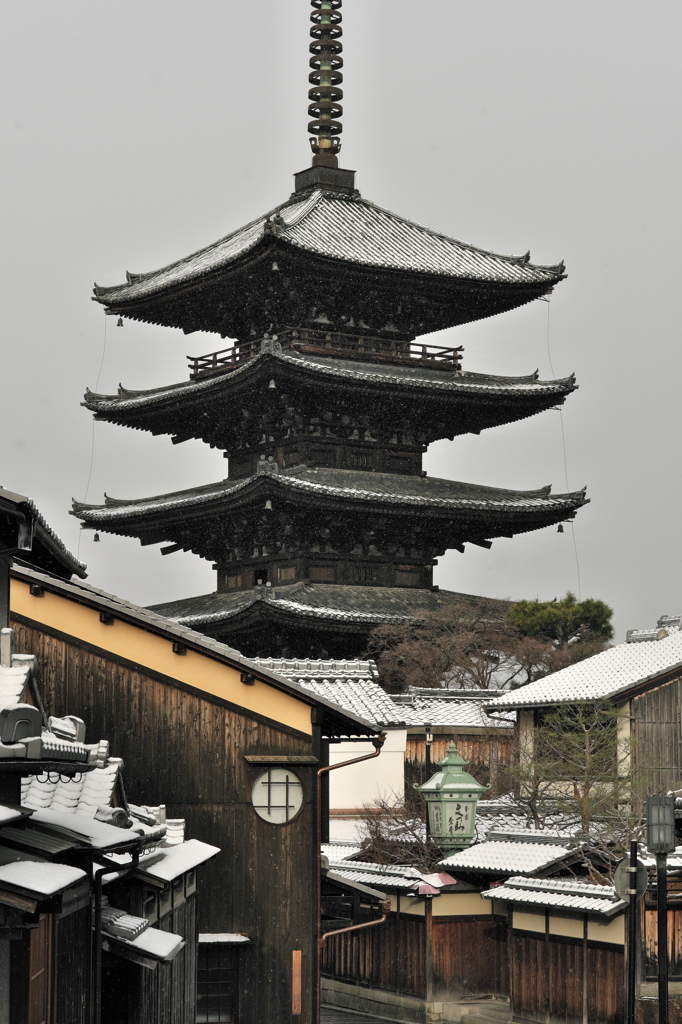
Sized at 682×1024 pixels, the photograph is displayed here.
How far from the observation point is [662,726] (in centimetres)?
3291

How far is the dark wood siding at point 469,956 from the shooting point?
26.0 metres

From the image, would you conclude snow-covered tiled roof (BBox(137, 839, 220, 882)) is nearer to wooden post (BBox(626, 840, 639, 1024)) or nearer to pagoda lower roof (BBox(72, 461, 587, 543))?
wooden post (BBox(626, 840, 639, 1024))

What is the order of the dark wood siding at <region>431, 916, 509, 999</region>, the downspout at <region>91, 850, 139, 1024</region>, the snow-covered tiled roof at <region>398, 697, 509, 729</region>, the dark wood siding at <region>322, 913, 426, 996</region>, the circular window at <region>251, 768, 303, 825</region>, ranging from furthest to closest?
the snow-covered tiled roof at <region>398, 697, 509, 729</region> < the dark wood siding at <region>322, 913, 426, 996</region> < the dark wood siding at <region>431, 916, 509, 999</region> < the circular window at <region>251, 768, 303, 825</region> < the downspout at <region>91, 850, 139, 1024</region>

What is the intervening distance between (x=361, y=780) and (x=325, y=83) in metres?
23.5

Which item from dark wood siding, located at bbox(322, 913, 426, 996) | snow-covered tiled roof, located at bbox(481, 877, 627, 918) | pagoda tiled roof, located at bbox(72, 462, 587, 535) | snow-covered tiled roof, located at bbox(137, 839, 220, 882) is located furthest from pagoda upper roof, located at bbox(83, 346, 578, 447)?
snow-covered tiled roof, located at bbox(137, 839, 220, 882)

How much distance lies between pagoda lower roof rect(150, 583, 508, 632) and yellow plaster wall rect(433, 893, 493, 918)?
44.0 feet

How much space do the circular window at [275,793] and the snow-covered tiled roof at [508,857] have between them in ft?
17.4

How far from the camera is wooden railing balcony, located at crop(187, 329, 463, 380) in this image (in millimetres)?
42156

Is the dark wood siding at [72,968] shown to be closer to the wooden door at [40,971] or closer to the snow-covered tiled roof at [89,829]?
the wooden door at [40,971]

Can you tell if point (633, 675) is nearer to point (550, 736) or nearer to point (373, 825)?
point (550, 736)

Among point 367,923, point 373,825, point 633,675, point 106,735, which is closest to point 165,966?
point 106,735

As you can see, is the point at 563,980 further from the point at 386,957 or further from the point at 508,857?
the point at 386,957

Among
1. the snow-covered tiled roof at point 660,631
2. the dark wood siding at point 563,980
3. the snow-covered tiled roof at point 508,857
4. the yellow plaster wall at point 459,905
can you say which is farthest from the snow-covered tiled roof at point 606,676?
the dark wood siding at point 563,980

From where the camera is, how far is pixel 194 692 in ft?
68.7
